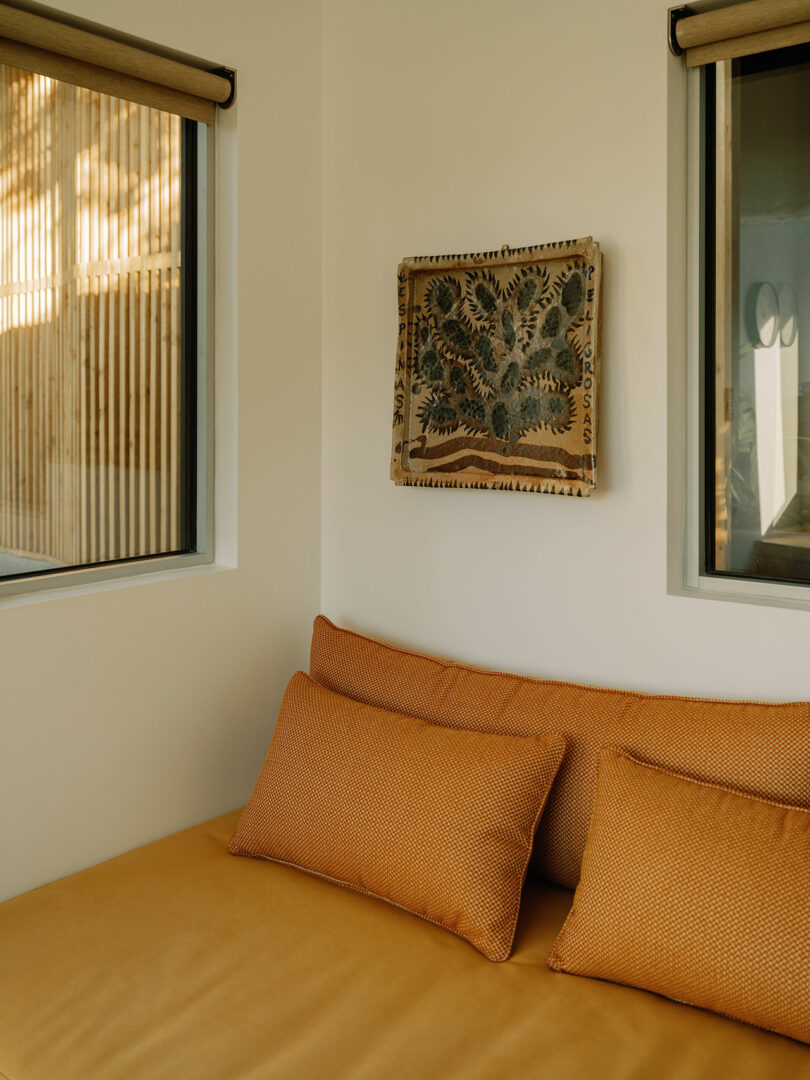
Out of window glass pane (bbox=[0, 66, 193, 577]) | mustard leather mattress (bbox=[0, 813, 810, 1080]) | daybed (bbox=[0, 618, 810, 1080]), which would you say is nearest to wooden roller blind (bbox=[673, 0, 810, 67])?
window glass pane (bbox=[0, 66, 193, 577])

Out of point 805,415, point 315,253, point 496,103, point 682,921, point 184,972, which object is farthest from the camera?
point 315,253

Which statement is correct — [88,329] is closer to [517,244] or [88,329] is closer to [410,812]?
[517,244]

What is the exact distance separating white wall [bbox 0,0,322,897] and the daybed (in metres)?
0.17

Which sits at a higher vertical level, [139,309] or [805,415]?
[139,309]

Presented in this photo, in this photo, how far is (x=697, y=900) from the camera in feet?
4.81

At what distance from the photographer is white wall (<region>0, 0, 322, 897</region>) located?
1.92 m

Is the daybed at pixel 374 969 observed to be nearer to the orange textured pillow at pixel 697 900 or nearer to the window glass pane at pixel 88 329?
the orange textured pillow at pixel 697 900

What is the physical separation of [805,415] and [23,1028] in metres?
1.74

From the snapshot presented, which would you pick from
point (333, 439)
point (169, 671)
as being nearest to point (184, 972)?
point (169, 671)

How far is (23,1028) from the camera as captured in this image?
58.2 inches

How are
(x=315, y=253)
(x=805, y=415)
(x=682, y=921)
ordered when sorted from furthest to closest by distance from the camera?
(x=315, y=253) < (x=805, y=415) < (x=682, y=921)

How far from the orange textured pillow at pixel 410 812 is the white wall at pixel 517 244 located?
39 centimetres

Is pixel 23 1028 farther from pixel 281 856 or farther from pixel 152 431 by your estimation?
pixel 152 431

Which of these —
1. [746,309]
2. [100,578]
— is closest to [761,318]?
[746,309]
